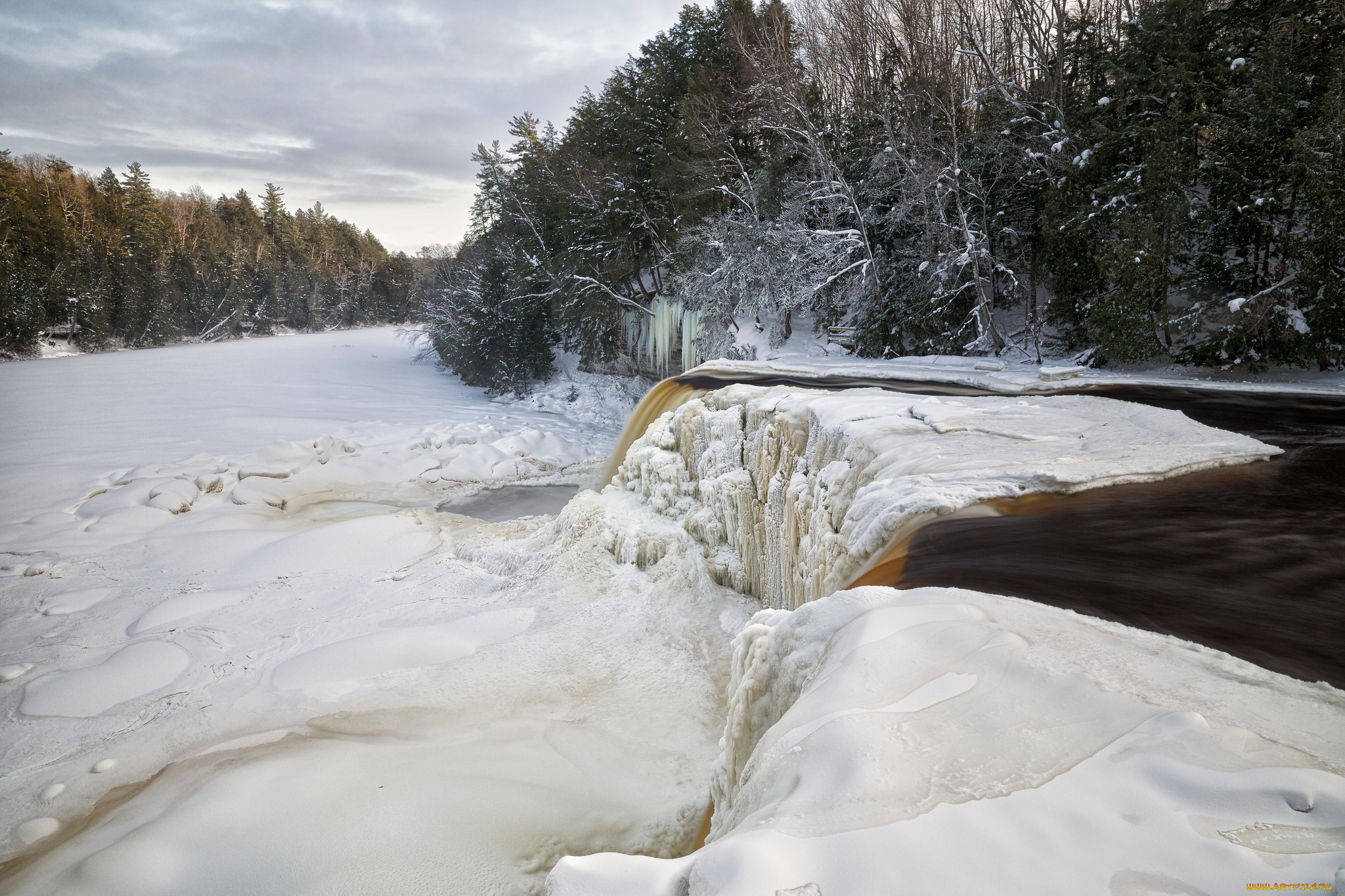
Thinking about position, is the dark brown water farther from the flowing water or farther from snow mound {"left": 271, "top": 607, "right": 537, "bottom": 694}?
the flowing water

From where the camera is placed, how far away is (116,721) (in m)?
4.83

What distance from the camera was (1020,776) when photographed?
4.30 ft

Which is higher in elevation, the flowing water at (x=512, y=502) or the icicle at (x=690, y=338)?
the icicle at (x=690, y=338)

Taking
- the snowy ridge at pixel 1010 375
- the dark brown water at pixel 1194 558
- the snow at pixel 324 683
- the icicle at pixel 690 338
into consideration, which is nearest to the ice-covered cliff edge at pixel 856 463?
the dark brown water at pixel 1194 558

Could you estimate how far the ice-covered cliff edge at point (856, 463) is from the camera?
144 inches

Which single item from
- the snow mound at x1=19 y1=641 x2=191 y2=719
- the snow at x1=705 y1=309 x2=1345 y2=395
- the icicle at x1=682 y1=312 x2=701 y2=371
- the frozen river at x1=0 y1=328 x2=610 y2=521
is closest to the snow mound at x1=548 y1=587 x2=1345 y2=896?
the snow mound at x1=19 y1=641 x2=191 y2=719

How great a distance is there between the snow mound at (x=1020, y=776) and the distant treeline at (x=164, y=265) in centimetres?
3122

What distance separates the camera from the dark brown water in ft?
7.29

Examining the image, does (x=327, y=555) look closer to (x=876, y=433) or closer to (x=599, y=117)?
(x=876, y=433)

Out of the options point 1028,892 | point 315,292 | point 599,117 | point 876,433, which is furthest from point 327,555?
point 315,292

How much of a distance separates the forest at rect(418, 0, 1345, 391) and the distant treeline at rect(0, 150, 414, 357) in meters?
18.8

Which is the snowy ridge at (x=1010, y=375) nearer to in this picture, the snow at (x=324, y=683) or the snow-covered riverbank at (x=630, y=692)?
the snow-covered riverbank at (x=630, y=692)

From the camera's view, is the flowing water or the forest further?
the flowing water

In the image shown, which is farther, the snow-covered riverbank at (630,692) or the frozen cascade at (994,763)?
the snow-covered riverbank at (630,692)
